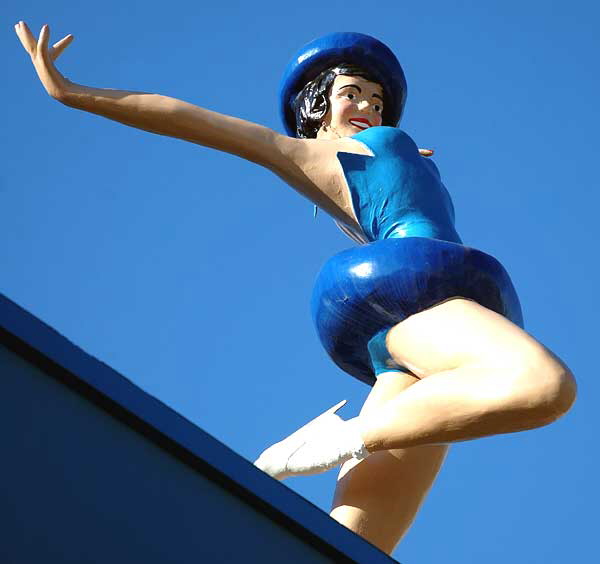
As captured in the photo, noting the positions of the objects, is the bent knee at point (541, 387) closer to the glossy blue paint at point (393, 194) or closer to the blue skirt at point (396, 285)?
the blue skirt at point (396, 285)

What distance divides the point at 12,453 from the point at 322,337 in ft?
5.46

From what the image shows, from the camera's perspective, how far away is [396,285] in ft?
11.3

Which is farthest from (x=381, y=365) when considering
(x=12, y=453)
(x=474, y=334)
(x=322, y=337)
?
(x=12, y=453)

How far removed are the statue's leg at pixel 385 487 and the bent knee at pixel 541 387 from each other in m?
0.53

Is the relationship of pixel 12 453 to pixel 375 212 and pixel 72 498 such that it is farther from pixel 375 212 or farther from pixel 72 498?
pixel 375 212

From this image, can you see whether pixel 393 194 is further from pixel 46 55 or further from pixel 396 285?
Answer: pixel 46 55

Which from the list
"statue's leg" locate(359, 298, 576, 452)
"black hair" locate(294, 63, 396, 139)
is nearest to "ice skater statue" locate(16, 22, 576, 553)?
"statue's leg" locate(359, 298, 576, 452)

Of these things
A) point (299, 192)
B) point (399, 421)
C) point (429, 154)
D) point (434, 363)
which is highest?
point (429, 154)

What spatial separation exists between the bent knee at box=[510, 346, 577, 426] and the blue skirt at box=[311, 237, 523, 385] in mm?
391

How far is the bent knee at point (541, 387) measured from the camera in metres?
3.08

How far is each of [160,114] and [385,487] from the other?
122 centimetres

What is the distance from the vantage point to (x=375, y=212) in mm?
3812

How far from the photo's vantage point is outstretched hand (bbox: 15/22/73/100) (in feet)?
11.8

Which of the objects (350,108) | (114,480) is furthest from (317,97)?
(114,480)
